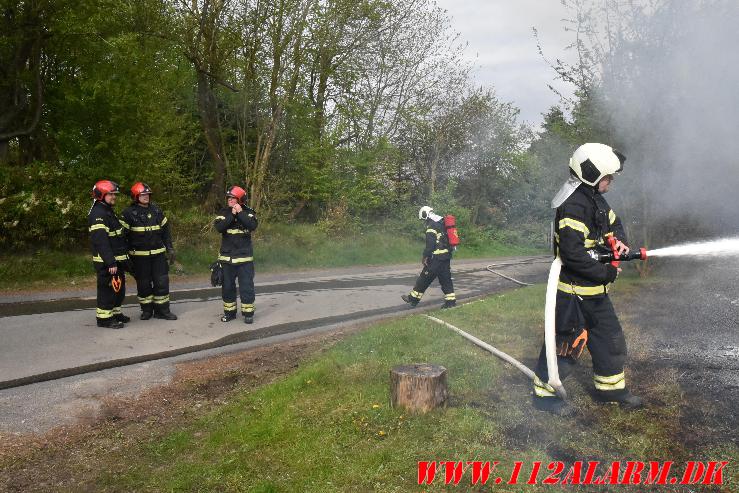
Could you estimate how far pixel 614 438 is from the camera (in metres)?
3.89

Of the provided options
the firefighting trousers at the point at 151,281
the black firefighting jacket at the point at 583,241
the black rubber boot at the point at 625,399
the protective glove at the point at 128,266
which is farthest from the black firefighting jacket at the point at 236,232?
the black rubber boot at the point at 625,399

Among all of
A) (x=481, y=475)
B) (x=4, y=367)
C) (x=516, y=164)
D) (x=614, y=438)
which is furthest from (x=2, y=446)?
(x=516, y=164)

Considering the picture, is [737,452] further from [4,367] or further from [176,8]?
[176,8]

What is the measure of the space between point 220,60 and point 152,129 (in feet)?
9.95

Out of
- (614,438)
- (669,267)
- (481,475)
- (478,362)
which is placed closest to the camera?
(481,475)

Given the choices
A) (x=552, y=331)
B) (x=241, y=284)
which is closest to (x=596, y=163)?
(x=552, y=331)

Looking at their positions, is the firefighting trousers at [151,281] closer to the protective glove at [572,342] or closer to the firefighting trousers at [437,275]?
the firefighting trousers at [437,275]

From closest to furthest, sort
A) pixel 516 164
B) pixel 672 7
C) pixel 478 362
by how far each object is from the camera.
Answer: pixel 478 362 < pixel 672 7 < pixel 516 164

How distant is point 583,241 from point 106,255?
613cm

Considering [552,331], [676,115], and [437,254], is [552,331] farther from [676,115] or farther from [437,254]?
[676,115]

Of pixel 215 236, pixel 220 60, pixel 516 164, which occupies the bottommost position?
pixel 215 236

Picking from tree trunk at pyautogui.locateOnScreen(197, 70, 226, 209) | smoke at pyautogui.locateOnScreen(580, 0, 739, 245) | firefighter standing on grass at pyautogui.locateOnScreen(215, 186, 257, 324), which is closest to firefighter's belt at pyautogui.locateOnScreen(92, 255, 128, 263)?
firefighter standing on grass at pyautogui.locateOnScreen(215, 186, 257, 324)

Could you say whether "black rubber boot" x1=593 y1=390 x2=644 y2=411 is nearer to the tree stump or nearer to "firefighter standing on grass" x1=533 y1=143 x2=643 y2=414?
"firefighter standing on grass" x1=533 y1=143 x2=643 y2=414

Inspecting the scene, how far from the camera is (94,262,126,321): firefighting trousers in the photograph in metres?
7.52
